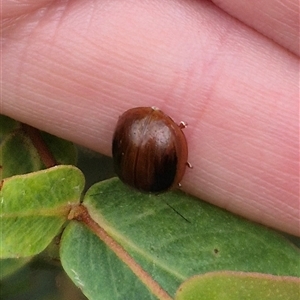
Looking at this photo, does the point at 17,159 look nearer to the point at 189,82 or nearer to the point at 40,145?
the point at 40,145

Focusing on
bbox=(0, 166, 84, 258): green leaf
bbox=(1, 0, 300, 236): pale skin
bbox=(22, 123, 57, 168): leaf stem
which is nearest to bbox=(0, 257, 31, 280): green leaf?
bbox=(0, 166, 84, 258): green leaf

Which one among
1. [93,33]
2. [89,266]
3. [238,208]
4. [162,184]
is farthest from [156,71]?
[89,266]

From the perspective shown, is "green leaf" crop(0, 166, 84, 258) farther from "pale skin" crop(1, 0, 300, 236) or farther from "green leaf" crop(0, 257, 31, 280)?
"pale skin" crop(1, 0, 300, 236)

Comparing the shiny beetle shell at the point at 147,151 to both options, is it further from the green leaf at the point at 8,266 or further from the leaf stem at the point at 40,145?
the green leaf at the point at 8,266

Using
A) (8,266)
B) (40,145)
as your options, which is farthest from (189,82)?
(8,266)

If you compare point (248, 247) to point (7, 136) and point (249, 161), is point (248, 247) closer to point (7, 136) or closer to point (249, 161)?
point (249, 161)

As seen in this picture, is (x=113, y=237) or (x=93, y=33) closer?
(x=113, y=237)
